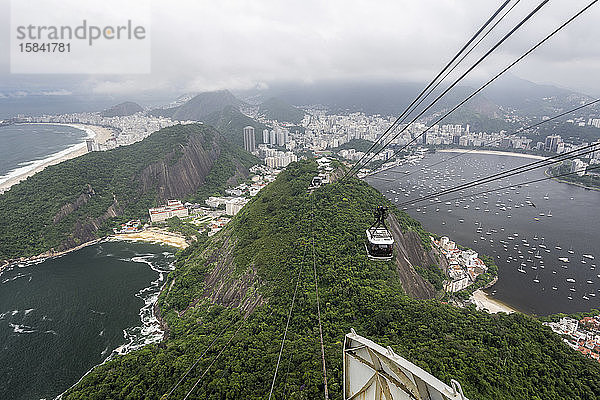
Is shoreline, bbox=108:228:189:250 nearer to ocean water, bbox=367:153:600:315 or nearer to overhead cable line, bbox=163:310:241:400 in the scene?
overhead cable line, bbox=163:310:241:400

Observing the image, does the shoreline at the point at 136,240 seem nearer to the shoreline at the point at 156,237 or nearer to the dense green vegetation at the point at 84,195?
the shoreline at the point at 156,237

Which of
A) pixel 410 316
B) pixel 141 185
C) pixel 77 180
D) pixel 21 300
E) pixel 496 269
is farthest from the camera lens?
pixel 141 185

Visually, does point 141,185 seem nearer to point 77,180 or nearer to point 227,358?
point 77,180

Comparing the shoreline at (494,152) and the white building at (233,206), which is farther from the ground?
the shoreline at (494,152)

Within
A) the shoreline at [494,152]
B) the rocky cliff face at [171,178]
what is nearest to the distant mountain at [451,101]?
the shoreline at [494,152]

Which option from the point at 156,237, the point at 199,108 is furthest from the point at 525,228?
the point at 199,108

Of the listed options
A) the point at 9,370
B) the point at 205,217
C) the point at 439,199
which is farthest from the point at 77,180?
the point at 439,199
